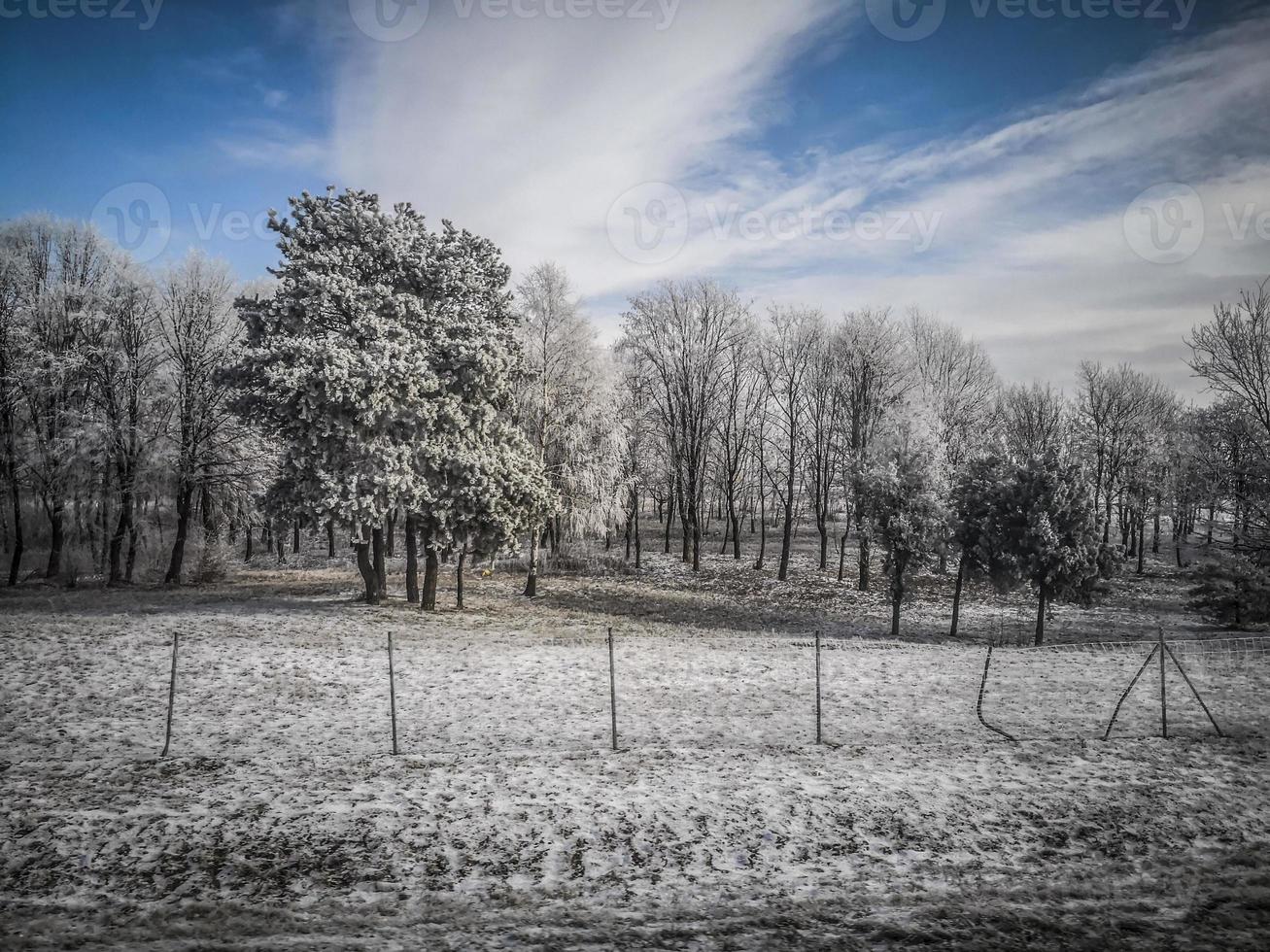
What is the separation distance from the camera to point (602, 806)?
9.63m

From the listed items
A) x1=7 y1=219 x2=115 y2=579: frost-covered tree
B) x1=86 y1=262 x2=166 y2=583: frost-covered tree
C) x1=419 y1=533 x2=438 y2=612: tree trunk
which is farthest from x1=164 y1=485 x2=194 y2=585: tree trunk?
x1=419 y1=533 x2=438 y2=612: tree trunk

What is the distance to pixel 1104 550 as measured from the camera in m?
27.0

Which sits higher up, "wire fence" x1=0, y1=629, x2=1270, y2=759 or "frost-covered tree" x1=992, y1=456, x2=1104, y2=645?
"frost-covered tree" x1=992, y1=456, x2=1104, y2=645

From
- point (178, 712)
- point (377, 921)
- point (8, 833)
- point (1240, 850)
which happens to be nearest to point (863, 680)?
point (1240, 850)

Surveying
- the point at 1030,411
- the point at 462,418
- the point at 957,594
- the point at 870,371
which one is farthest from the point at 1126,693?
the point at 1030,411

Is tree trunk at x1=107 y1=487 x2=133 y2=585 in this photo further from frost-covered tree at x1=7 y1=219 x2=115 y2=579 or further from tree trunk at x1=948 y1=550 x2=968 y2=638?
tree trunk at x1=948 y1=550 x2=968 y2=638

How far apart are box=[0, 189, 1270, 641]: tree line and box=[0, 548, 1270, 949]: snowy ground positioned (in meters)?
8.09

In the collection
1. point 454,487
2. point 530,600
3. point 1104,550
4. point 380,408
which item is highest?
point 380,408

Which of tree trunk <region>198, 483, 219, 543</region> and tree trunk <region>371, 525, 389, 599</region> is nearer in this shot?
tree trunk <region>371, 525, 389, 599</region>

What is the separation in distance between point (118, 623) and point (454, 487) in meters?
10.4

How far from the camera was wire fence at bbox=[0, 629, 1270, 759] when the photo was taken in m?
12.3

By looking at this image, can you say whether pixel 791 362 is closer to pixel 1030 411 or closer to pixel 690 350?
pixel 690 350

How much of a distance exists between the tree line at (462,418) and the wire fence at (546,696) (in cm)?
629

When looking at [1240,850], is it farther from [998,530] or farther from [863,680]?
[998,530]
